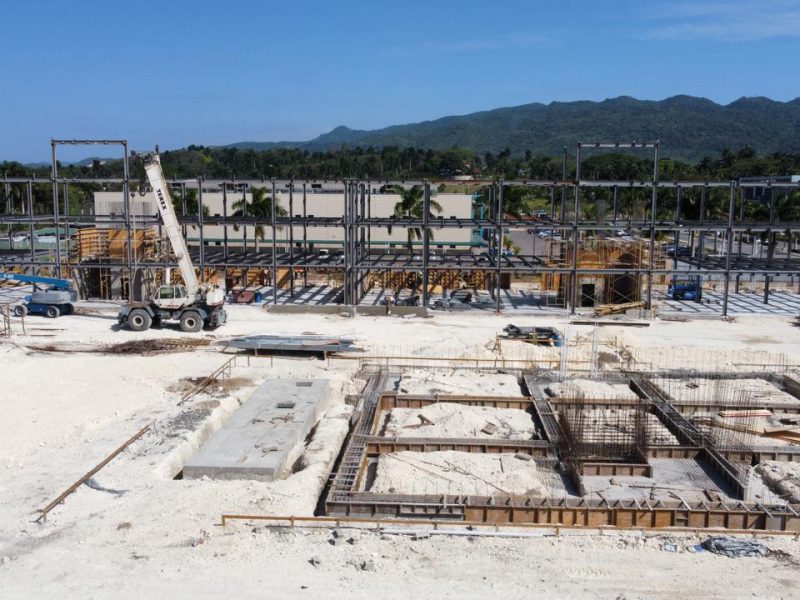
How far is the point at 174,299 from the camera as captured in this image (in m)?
29.3

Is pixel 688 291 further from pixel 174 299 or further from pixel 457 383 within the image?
pixel 174 299

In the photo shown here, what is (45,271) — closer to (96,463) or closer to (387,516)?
(96,463)

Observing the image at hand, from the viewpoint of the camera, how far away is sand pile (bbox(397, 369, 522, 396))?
22.4m

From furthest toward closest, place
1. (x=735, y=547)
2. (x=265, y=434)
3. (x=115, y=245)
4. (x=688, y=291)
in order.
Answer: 1. (x=688, y=291)
2. (x=115, y=245)
3. (x=265, y=434)
4. (x=735, y=547)

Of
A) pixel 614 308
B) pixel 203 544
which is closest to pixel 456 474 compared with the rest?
pixel 203 544

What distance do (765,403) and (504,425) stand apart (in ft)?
25.2

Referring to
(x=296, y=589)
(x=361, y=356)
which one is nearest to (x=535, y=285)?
(x=361, y=356)

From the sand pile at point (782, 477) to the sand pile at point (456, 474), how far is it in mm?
4746

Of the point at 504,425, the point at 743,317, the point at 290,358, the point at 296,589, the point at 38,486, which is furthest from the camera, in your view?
the point at 743,317

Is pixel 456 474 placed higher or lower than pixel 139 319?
lower

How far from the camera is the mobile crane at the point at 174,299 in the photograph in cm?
2912

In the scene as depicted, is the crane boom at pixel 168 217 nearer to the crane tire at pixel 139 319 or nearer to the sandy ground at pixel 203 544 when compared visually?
the crane tire at pixel 139 319

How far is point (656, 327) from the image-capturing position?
31.4 meters

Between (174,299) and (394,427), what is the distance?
1336 cm
